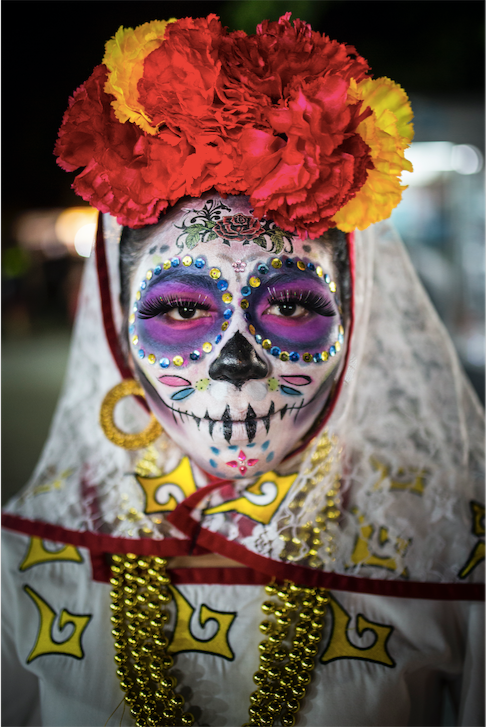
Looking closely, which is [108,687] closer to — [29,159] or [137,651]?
[137,651]

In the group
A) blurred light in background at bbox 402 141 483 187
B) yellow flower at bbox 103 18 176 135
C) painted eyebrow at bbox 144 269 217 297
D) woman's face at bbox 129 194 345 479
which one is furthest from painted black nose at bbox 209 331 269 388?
blurred light in background at bbox 402 141 483 187

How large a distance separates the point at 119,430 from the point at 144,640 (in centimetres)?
Result: 45

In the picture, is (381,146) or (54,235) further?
(54,235)

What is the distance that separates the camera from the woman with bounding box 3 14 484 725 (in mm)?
929

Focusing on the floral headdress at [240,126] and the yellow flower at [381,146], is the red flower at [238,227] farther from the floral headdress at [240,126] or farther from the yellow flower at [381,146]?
the yellow flower at [381,146]

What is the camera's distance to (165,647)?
1.06 m

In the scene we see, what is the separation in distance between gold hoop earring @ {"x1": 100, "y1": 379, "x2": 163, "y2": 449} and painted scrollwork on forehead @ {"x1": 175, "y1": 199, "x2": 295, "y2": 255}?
37cm

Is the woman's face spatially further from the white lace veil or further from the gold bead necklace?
the gold bead necklace

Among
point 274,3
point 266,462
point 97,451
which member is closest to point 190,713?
point 266,462

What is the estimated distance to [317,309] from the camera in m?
1.01

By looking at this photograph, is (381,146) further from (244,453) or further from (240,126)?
(244,453)

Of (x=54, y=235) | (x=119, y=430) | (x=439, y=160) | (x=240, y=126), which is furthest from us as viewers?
(x=54, y=235)

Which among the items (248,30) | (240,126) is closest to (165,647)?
(240,126)

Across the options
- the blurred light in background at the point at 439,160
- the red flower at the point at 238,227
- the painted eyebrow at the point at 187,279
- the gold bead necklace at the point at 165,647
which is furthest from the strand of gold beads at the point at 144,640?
the blurred light in background at the point at 439,160
